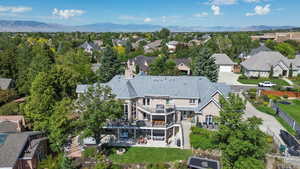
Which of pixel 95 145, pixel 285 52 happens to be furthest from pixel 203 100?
pixel 285 52

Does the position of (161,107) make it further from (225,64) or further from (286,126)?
(225,64)

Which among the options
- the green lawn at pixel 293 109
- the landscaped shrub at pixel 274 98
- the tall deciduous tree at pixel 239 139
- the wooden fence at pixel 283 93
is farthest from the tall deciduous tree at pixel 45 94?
the wooden fence at pixel 283 93

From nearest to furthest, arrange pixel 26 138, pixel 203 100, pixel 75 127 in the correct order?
pixel 26 138, pixel 75 127, pixel 203 100

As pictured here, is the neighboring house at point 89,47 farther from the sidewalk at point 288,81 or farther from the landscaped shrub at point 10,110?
the sidewalk at point 288,81

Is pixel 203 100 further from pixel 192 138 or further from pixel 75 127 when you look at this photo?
pixel 75 127

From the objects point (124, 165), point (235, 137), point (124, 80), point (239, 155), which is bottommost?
point (124, 165)

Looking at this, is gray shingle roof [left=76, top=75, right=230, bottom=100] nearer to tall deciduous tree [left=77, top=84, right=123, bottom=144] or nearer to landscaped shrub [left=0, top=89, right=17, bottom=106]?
tall deciduous tree [left=77, top=84, right=123, bottom=144]

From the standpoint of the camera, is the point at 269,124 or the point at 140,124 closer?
the point at 140,124

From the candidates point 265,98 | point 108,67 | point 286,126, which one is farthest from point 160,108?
point 108,67
